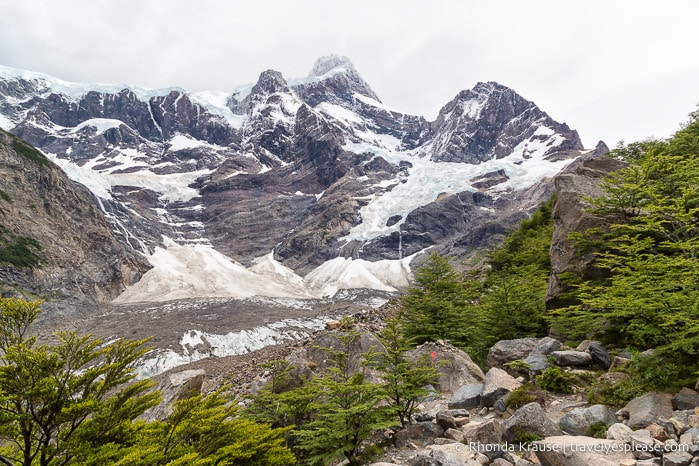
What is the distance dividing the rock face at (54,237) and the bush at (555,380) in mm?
81619

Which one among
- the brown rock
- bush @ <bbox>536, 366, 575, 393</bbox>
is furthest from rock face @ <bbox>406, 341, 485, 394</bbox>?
the brown rock

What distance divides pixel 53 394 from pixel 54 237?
337 feet

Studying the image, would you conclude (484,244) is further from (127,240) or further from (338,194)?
(127,240)

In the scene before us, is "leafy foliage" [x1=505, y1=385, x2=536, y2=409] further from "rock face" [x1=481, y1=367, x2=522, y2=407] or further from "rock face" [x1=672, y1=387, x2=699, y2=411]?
"rock face" [x1=672, y1=387, x2=699, y2=411]

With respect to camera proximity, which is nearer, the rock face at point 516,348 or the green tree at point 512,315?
the rock face at point 516,348

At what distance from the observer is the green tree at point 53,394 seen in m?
4.59

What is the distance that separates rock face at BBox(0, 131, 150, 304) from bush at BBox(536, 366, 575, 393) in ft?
268

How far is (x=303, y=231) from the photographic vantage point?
149750 millimetres

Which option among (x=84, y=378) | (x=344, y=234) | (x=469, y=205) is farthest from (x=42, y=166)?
(x=469, y=205)

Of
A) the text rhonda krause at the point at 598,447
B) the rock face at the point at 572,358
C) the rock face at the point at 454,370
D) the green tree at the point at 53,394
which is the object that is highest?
the green tree at the point at 53,394

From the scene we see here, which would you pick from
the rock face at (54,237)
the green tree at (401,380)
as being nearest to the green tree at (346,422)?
the green tree at (401,380)

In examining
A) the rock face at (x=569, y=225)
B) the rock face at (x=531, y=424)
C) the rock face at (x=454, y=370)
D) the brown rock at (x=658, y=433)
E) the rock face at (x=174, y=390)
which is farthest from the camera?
the rock face at (x=569, y=225)

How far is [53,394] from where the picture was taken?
475 cm

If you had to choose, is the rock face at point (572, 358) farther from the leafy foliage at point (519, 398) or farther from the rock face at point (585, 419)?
the rock face at point (585, 419)
